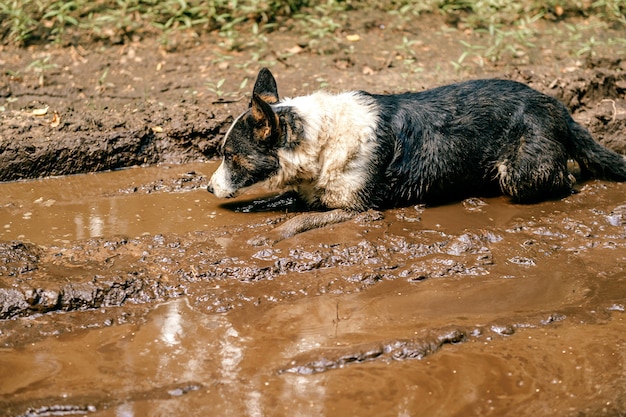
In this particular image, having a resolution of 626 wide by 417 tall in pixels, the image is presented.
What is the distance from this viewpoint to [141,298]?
551 cm

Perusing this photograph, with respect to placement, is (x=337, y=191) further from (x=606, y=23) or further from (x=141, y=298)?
(x=606, y=23)

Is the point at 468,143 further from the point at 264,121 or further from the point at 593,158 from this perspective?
the point at 264,121

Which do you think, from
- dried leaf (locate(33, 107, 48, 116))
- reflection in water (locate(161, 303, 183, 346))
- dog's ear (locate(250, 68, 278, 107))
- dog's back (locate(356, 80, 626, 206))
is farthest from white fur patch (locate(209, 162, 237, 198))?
dried leaf (locate(33, 107, 48, 116))

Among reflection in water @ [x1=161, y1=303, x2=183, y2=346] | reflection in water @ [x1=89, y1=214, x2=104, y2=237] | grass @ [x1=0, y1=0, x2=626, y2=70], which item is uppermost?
grass @ [x1=0, y1=0, x2=626, y2=70]

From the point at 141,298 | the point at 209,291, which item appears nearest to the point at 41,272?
the point at 141,298

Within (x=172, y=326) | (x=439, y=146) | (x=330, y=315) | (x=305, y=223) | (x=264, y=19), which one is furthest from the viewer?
(x=264, y=19)

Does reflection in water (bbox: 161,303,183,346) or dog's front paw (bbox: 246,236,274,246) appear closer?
reflection in water (bbox: 161,303,183,346)

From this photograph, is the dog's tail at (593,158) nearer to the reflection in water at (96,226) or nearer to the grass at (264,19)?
the grass at (264,19)

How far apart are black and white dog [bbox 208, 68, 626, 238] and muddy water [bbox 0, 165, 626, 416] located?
247 millimetres

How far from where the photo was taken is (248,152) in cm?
677

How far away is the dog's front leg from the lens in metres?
6.31

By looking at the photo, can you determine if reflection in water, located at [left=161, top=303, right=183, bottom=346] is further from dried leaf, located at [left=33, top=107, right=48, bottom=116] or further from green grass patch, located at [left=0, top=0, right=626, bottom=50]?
green grass patch, located at [left=0, top=0, right=626, bottom=50]

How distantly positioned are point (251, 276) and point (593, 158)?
12.3ft

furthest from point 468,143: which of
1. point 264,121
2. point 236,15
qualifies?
point 236,15
